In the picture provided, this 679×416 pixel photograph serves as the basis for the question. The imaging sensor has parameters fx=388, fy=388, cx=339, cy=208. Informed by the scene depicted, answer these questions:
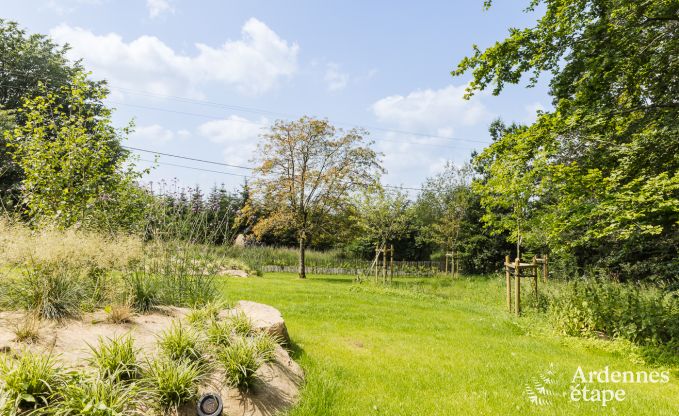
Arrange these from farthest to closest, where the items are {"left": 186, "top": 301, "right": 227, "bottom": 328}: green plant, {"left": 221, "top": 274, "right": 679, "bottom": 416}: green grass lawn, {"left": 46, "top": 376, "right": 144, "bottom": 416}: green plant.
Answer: {"left": 186, "top": 301, "right": 227, "bottom": 328}: green plant
{"left": 221, "top": 274, "right": 679, "bottom": 416}: green grass lawn
{"left": 46, "top": 376, "right": 144, "bottom": 416}: green plant

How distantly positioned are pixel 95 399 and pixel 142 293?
263 cm

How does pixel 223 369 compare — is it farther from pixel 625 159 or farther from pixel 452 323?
pixel 625 159

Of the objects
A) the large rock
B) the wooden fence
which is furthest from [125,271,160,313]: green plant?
the wooden fence

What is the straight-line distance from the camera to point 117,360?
11.2ft

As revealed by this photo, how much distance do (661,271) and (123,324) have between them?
16271 mm

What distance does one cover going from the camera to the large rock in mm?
5117

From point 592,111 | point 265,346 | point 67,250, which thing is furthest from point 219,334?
point 592,111

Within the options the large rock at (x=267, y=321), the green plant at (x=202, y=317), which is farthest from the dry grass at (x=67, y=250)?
the large rock at (x=267, y=321)

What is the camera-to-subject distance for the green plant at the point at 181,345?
3869mm

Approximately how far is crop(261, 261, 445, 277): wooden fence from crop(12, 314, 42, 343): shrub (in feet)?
65.0

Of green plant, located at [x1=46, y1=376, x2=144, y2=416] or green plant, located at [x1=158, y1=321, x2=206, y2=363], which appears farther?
green plant, located at [x1=158, y1=321, x2=206, y2=363]

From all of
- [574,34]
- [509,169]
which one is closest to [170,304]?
[509,169]

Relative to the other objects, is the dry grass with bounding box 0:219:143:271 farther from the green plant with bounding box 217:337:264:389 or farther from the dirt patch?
the green plant with bounding box 217:337:264:389

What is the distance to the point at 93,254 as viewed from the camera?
17.4ft
